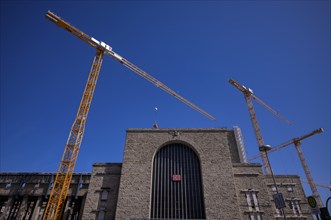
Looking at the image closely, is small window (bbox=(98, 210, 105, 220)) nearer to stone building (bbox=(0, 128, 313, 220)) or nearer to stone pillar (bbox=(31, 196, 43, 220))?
stone building (bbox=(0, 128, 313, 220))

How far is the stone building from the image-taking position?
27062 mm

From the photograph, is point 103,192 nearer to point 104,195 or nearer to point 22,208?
point 104,195

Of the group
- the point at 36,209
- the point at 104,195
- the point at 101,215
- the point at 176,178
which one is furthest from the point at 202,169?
the point at 36,209

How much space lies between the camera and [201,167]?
29.9 m

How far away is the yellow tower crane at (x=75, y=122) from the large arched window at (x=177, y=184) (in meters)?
14.3

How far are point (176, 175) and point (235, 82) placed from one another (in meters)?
44.7

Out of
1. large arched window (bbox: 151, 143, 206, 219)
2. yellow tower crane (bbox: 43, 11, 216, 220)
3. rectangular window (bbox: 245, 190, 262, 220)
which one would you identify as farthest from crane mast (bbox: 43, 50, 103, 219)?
rectangular window (bbox: 245, 190, 262, 220)

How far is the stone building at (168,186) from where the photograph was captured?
27.1m

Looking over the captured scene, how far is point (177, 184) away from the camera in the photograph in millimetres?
28969

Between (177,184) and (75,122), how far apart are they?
2155 centimetres

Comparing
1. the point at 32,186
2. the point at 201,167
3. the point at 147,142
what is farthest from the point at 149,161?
the point at 32,186

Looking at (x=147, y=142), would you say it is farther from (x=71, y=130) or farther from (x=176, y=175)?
(x=71, y=130)

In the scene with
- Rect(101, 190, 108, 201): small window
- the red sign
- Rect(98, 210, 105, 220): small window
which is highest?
the red sign

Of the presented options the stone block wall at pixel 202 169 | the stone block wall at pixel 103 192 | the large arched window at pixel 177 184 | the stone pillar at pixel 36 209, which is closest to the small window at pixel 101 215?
the stone block wall at pixel 103 192
